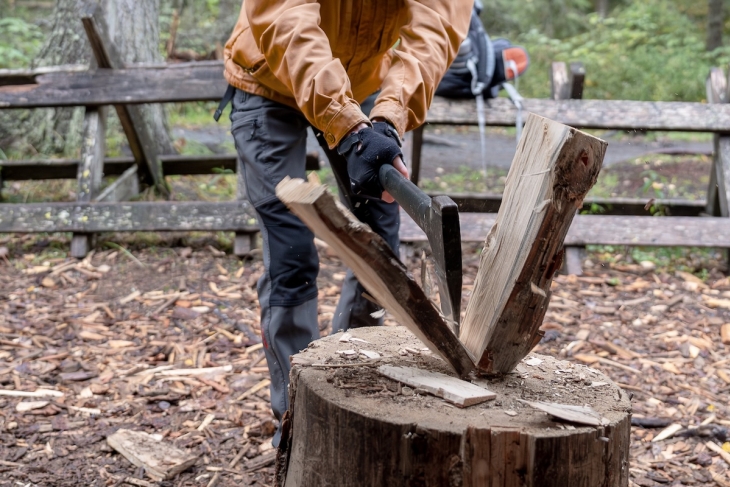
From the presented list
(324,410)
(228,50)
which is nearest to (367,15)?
(228,50)

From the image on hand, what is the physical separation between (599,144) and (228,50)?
1.74 metres

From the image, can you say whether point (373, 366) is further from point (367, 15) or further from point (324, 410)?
point (367, 15)

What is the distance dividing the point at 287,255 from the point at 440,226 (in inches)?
37.3

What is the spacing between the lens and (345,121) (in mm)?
Answer: 2230

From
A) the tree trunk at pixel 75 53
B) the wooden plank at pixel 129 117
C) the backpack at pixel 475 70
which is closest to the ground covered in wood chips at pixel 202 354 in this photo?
the wooden plank at pixel 129 117

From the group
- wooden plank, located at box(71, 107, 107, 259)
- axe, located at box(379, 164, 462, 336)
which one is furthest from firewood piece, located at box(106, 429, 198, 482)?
wooden plank, located at box(71, 107, 107, 259)

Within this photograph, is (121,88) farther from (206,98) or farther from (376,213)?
(376,213)

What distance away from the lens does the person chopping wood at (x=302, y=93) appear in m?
2.39

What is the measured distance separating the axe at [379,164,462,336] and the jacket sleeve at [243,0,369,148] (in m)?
0.24

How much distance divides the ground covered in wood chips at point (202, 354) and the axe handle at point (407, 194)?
613mm

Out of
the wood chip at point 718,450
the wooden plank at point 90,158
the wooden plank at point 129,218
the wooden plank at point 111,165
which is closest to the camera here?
the wood chip at point 718,450

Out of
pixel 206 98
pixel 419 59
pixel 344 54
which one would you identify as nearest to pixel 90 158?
pixel 206 98

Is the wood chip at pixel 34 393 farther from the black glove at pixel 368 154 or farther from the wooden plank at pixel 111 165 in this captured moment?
the wooden plank at pixel 111 165

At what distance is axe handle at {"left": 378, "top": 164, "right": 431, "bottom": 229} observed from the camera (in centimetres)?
198
